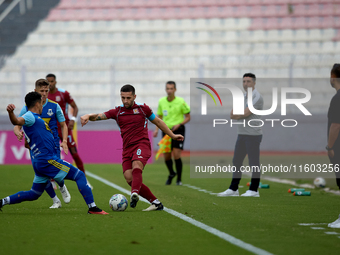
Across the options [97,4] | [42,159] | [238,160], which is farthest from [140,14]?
[42,159]

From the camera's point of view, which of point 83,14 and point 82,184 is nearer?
point 82,184

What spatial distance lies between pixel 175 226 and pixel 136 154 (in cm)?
152

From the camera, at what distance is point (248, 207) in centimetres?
755

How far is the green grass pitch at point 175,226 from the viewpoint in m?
4.66

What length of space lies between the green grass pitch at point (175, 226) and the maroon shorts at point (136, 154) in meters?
0.65

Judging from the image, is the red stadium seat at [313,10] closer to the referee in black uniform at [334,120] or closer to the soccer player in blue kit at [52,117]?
the soccer player in blue kit at [52,117]

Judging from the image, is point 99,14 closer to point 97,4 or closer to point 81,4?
point 97,4

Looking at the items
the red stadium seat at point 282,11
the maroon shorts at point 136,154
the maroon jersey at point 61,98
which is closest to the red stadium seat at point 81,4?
the red stadium seat at point 282,11

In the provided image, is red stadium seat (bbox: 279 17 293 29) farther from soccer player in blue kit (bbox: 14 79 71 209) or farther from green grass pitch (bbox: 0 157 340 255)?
soccer player in blue kit (bbox: 14 79 71 209)

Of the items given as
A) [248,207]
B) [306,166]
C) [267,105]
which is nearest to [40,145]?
[248,207]

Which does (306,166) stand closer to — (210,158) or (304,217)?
(210,158)

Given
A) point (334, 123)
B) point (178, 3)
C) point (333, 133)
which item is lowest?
point (333, 133)

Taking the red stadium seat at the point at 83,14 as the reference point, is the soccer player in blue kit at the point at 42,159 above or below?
below

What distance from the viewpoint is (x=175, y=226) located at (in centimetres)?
578
